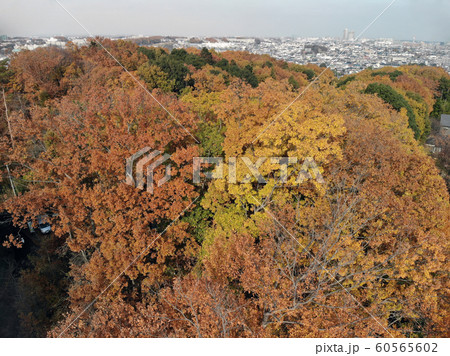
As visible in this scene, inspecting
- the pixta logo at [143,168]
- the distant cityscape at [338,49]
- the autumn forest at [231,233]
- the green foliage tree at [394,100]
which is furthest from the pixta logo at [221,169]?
the green foliage tree at [394,100]

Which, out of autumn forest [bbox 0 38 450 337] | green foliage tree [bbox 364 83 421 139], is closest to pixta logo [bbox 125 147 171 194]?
autumn forest [bbox 0 38 450 337]

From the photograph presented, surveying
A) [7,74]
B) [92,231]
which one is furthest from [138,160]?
[7,74]

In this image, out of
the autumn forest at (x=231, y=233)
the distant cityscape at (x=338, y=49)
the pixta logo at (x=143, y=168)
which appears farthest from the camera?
the distant cityscape at (x=338, y=49)

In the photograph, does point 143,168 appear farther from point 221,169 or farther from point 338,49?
point 338,49

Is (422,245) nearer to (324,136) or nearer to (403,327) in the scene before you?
(403,327)

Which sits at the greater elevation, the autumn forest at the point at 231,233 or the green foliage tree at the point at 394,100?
the green foliage tree at the point at 394,100

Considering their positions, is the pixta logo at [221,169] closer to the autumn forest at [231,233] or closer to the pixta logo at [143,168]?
the pixta logo at [143,168]

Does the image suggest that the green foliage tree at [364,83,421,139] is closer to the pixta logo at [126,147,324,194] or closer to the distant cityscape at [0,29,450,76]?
the distant cityscape at [0,29,450,76]

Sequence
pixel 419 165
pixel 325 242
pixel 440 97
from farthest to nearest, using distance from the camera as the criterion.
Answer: pixel 440 97, pixel 419 165, pixel 325 242
